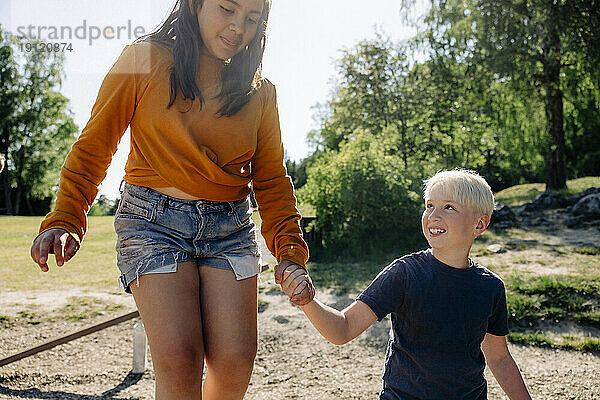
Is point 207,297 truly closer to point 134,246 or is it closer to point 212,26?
point 134,246

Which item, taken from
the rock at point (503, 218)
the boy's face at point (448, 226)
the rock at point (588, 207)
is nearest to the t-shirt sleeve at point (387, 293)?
the boy's face at point (448, 226)

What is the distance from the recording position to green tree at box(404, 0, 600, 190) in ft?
36.5

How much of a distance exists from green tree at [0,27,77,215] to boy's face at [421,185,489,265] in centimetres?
2662

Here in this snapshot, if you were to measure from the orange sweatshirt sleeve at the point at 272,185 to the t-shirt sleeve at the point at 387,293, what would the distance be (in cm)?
32

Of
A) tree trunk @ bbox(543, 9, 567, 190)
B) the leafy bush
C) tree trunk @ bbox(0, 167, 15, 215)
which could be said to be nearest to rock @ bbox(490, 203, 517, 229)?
the leafy bush

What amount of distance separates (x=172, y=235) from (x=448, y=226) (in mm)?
1035

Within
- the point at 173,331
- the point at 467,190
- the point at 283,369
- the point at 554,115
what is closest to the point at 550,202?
the point at 554,115

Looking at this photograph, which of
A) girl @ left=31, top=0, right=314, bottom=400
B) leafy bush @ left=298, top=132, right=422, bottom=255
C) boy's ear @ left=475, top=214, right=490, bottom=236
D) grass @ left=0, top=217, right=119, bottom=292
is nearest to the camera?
girl @ left=31, top=0, right=314, bottom=400

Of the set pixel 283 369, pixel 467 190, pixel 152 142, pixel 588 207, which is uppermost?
pixel 152 142

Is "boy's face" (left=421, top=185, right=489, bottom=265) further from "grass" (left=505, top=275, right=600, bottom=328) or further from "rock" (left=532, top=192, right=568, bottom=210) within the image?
"rock" (left=532, top=192, right=568, bottom=210)

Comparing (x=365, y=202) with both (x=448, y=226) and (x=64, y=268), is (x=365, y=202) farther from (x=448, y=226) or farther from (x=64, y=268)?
(x=448, y=226)

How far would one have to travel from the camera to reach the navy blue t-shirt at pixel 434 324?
1.91m

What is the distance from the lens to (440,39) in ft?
44.7

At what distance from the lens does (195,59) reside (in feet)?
6.53
